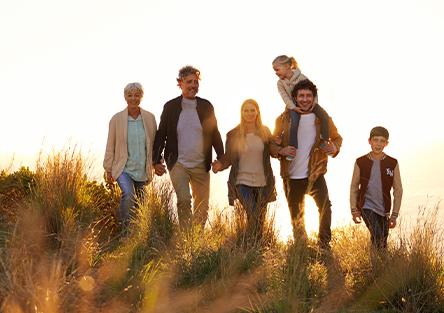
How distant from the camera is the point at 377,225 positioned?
12.5ft

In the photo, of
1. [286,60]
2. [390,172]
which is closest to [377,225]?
[390,172]

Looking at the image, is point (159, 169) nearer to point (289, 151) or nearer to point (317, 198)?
point (289, 151)

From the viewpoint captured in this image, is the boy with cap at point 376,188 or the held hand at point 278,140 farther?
the held hand at point 278,140

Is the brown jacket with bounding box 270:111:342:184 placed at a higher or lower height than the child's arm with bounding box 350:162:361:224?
higher

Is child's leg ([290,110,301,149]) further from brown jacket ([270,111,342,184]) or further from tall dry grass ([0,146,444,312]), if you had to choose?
tall dry grass ([0,146,444,312])

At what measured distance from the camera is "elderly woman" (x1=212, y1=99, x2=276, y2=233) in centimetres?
440

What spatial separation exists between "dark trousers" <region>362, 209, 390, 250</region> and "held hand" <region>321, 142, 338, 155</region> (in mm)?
721

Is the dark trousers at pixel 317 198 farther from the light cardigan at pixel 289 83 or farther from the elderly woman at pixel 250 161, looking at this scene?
the light cardigan at pixel 289 83

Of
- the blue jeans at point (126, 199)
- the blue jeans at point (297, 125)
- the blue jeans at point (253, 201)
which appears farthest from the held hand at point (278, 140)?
the blue jeans at point (126, 199)

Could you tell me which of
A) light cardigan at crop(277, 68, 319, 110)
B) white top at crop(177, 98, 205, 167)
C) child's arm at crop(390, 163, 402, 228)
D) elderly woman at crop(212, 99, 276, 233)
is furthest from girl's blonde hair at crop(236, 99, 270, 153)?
child's arm at crop(390, 163, 402, 228)

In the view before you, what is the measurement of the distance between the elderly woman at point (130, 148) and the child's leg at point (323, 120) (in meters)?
2.14

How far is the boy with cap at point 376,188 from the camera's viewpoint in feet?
12.5

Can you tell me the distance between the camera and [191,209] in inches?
186

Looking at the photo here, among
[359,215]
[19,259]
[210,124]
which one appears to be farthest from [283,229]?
[19,259]
